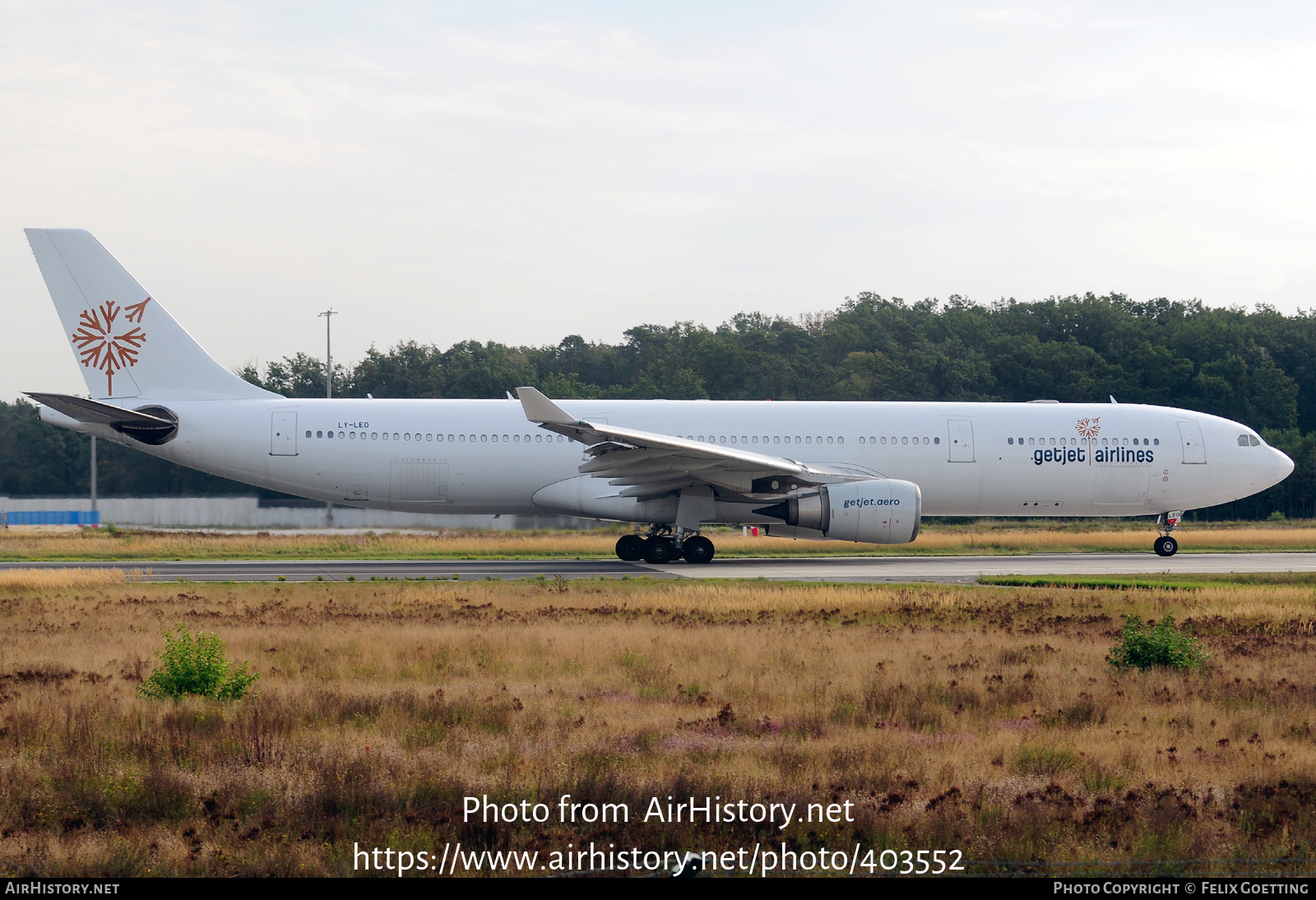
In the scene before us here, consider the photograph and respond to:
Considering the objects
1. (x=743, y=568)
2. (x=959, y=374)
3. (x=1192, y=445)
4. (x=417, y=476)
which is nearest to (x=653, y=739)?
(x=743, y=568)

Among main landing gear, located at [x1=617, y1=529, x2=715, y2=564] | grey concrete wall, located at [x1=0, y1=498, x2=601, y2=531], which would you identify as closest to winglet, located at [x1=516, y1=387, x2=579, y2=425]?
main landing gear, located at [x1=617, y1=529, x2=715, y2=564]

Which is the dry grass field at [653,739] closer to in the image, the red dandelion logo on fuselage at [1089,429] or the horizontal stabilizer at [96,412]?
the horizontal stabilizer at [96,412]

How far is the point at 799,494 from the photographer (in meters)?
21.8

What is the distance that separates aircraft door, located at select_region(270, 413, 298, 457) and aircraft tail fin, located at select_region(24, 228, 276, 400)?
154 cm

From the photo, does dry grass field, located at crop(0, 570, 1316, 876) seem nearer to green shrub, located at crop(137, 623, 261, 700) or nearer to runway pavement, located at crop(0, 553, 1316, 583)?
green shrub, located at crop(137, 623, 261, 700)

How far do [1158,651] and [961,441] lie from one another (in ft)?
46.4

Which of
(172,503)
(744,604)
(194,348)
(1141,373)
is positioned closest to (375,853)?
(744,604)

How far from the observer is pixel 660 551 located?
2297cm

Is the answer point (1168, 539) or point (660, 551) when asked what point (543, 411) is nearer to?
point (660, 551)

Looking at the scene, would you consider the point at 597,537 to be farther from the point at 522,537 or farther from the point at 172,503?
the point at 172,503

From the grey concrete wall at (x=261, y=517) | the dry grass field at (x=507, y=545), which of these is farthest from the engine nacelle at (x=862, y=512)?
the grey concrete wall at (x=261, y=517)

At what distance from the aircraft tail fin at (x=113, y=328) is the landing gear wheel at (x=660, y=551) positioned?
9.56 m

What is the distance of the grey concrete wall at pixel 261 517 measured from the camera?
1200 inches

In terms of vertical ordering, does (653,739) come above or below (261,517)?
below
